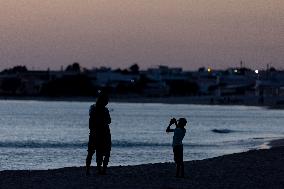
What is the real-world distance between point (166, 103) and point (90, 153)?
154961mm

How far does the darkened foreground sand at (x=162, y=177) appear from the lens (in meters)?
17.4

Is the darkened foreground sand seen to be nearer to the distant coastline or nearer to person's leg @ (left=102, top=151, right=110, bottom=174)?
person's leg @ (left=102, top=151, right=110, bottom=174)

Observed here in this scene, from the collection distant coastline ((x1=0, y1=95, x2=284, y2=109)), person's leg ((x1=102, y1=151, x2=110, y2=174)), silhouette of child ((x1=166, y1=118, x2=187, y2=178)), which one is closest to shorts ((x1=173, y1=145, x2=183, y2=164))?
silhouette of child ((x1=166, y1=118, x2=187, y2=178))

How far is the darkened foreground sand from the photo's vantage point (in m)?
17.4

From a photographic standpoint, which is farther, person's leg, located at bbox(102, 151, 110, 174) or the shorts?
→ the shorts

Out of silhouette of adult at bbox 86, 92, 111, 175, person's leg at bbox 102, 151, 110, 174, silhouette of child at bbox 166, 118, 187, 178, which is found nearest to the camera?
silhouette of adult at bbox 86, 92, 111, 175

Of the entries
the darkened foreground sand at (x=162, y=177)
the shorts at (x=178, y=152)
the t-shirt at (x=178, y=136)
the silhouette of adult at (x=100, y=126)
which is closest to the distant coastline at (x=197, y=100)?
the darkened foreground sand at (x=162, y=177)

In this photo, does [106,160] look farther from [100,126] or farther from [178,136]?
[178,136]

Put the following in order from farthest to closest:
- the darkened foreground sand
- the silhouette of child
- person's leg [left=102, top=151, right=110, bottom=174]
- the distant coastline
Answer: the distant coastline < the silhouette of child < person's leg [left=102, top=151, right=110, bottom=174] < the darkened foreground sand

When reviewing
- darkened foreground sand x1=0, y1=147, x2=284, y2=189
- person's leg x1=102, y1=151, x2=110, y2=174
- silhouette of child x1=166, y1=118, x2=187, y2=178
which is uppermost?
silhouette of child x1=166, y1=118, x2=187, y2=178

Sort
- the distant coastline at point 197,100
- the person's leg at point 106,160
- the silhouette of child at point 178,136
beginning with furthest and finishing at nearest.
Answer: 1. the distant coastline at point 197,100
2. the silhouette of child at point 178,136
3. the person's leg at point 106,160

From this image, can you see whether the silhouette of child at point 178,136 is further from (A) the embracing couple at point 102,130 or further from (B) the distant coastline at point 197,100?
(B) the distant coastline at point 197,100

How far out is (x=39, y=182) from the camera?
1780cm

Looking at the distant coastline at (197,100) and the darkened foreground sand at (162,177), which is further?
the distant coastline at (197,100)
